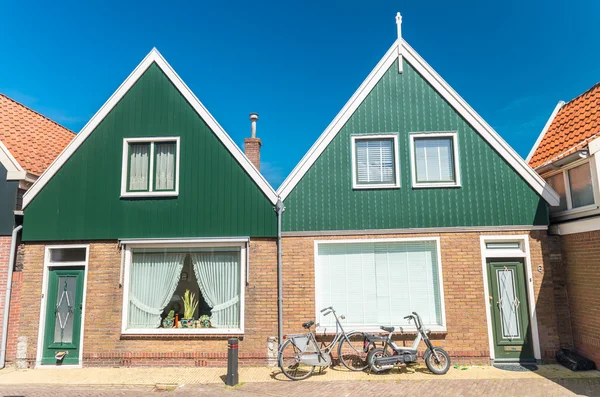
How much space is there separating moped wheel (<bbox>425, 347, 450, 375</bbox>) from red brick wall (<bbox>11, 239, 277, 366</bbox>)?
3451mm

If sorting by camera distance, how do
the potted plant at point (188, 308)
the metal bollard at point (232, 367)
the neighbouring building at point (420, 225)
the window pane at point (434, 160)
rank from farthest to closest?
the window pane at point (434, 160)
the potted plant at point (188, 308)
the neighbouring building at point (420, 225)
the metal bollard at point (232, 367)

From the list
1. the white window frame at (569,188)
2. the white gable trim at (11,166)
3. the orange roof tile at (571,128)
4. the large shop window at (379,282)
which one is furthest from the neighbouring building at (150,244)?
the orange roof tile at (571,128)

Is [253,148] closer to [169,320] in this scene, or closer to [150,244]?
[150,244]

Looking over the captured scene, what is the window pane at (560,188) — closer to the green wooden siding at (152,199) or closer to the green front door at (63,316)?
the green wooden siding at (152,199)

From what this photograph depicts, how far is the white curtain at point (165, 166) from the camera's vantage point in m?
10.1

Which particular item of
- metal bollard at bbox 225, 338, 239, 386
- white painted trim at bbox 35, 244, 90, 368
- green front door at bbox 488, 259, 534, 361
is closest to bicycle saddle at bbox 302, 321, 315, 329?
metal bollard at bbox 225, 338, 239, 386

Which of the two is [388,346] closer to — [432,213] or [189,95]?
[432,213]

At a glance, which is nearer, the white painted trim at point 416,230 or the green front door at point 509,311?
the green front door at point 509,311

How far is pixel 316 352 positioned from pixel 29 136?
1031cm

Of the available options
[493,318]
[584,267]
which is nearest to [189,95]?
[493,318]

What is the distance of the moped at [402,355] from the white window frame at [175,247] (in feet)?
10.1

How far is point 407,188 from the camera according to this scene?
9.66 m

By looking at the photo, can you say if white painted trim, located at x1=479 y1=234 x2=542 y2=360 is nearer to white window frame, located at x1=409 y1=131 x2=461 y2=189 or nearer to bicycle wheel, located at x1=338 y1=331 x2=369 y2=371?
white window frame, located at x1=409 y1=131 x2=461 y2=189

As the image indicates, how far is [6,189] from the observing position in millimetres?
9891
